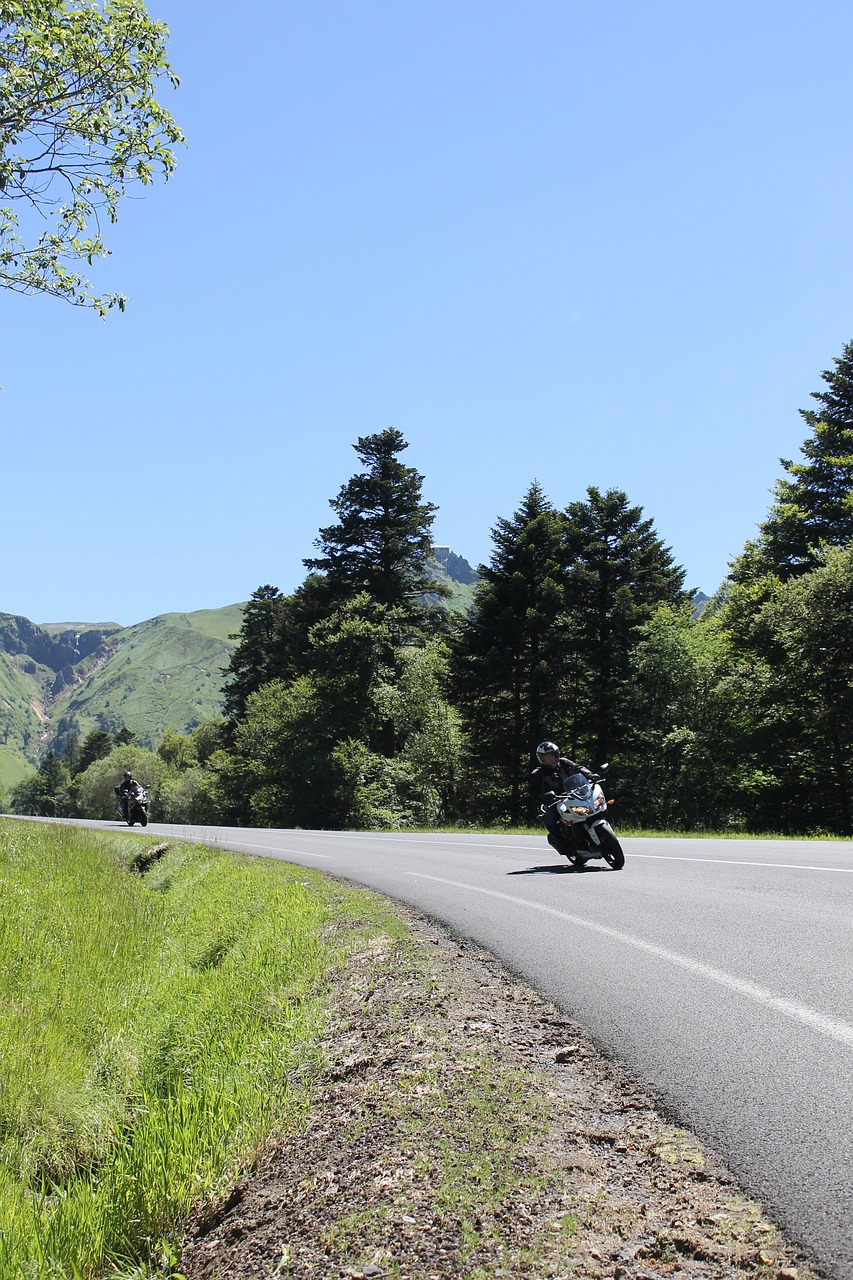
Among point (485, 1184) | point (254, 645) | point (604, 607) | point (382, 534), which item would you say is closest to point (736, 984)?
point (485, 1184)

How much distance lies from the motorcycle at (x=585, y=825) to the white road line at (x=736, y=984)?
113 inches

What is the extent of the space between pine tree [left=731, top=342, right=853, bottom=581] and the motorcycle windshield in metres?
28.6

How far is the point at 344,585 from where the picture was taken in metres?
49.9

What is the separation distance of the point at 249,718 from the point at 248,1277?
57.9 meters

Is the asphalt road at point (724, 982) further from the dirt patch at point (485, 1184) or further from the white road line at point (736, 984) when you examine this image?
the dirt patch at point (485, 1184)

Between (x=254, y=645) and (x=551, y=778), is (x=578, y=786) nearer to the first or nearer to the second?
(x=551, y=778)


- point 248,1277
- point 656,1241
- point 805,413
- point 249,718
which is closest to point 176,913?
point 248,1277

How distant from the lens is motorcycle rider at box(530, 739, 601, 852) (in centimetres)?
1139

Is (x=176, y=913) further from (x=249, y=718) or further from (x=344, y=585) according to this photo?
(x=249, y=718)

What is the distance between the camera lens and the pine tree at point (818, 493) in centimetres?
3688

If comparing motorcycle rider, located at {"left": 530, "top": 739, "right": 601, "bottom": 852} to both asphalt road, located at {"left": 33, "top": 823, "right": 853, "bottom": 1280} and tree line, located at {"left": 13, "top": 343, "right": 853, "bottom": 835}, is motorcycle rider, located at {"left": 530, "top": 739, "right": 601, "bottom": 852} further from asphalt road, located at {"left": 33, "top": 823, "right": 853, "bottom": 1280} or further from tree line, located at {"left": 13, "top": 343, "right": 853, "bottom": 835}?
tree line, located at {"left": 13, "top": 343, "right": 853, "bottom": 835}

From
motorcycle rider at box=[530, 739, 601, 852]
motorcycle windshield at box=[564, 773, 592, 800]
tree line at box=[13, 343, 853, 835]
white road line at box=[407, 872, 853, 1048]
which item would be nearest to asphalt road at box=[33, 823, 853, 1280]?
white road line at box=[407, 872, 853, 1048]

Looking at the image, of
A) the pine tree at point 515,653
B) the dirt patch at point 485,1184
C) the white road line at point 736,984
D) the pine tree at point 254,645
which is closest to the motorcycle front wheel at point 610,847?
the white road line at point 736,984

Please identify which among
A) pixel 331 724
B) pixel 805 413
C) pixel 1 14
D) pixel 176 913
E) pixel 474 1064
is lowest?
pixel 176 913
